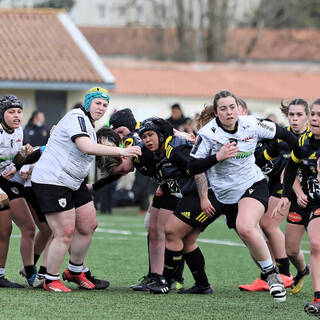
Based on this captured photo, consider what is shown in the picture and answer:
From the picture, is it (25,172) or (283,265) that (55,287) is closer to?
(25,172)

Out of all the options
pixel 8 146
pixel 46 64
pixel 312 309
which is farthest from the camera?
pixel 46 64

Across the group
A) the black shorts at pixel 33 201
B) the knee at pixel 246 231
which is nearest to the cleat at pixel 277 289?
the knee at pixel 246 231

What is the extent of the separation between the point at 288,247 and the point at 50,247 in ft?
7.39

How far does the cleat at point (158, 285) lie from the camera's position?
8016 millimetres

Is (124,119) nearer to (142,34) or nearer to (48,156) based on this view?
(48,156)

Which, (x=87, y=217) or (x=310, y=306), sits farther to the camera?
(x=87, y=217)

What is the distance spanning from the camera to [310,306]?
6.38m

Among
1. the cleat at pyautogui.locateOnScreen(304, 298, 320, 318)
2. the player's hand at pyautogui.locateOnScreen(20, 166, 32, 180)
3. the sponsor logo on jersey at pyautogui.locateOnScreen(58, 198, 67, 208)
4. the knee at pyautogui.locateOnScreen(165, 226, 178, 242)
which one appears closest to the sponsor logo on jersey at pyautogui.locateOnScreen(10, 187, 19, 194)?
the player's hand at pyautogui.locateOnScreen(20, 166, 32, 180)

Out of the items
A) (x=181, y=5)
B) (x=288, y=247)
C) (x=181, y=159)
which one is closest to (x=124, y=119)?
(x=181, y=159)

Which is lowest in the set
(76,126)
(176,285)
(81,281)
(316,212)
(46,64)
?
(176,285)

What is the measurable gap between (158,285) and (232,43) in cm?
4939

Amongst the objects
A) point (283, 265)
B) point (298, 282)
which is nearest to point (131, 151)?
point (298, 282)

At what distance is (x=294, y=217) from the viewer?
8.19 meters

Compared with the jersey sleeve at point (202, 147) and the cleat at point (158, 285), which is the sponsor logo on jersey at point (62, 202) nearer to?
the cleat at point (158, 285)
